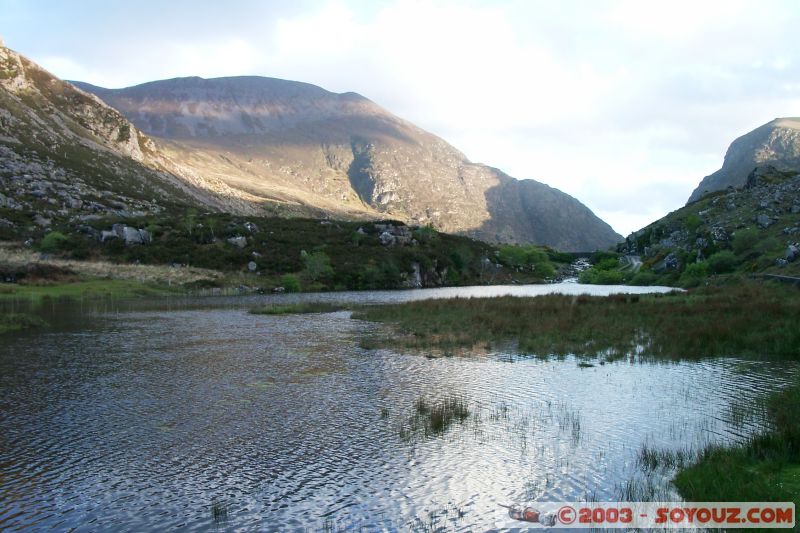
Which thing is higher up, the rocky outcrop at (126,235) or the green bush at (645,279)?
the rocky outcrop at (126,235)

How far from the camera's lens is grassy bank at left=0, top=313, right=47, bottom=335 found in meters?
44.2

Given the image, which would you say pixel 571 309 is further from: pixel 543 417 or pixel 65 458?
pixel 65 458

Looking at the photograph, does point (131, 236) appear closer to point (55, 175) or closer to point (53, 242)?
point (53, 242)

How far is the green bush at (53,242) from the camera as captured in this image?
10338 centimetres

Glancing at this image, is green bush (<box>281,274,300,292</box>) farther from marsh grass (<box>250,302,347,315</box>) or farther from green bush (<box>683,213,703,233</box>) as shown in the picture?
green bush (<box>683,213,703,233</box>)

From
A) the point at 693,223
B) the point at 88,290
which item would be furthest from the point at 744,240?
the point at 88,290

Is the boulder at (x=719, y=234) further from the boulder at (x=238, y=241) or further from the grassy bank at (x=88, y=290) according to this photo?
the grassy bank at (x=88, y=290)

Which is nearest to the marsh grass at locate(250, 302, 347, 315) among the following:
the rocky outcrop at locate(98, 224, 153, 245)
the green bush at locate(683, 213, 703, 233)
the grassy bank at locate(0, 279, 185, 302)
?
the grassy bank at locate(0, 279, 185, 302)

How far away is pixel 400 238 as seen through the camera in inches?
5719

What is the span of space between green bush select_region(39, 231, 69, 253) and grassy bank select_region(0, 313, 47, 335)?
6502 centimetres

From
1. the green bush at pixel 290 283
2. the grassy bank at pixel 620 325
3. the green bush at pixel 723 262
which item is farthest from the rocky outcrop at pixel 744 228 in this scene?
the green bush at pixel 290 283

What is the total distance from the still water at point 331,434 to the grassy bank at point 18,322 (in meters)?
12.5

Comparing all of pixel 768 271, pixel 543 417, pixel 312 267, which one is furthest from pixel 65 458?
pixel 312 267

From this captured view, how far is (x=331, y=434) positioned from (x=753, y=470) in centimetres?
1248
